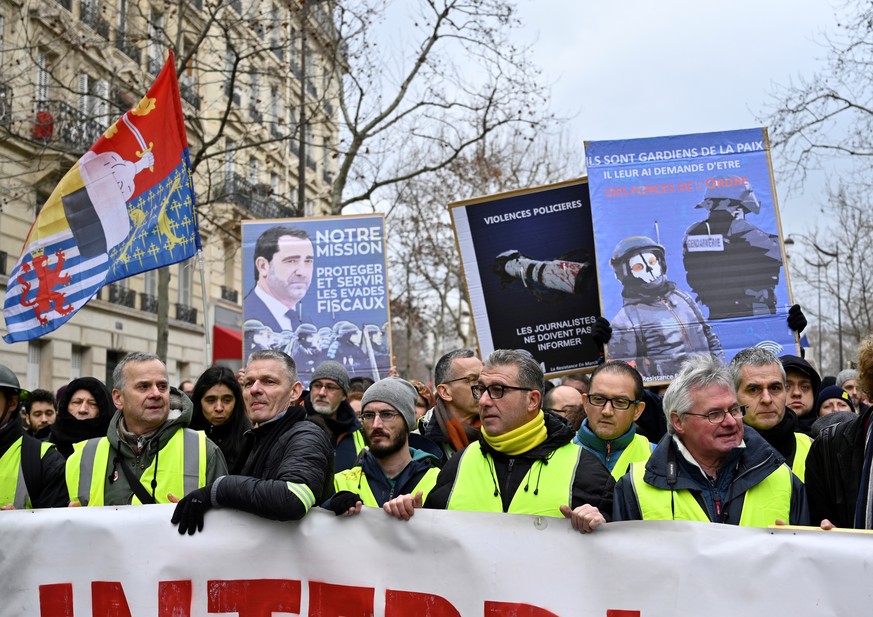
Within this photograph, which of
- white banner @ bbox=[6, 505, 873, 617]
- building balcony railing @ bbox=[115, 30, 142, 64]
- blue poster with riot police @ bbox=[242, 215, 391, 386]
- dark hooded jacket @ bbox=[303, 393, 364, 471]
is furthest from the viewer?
building balcony railing @ bbox=[115, 30, 142, 64]

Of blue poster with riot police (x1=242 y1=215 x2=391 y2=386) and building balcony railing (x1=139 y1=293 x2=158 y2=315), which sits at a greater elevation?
building balcony railing (x1=139 y1=293 x2=158 y2=315)

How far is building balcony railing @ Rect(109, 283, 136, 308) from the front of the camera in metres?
24.7

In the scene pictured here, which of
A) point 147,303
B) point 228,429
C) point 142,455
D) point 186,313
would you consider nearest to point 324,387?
point 228,429

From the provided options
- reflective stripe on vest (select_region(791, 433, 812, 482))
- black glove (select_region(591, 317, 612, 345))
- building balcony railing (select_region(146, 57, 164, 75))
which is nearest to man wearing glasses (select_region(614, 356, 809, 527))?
reflective stripe on vest (select_region(791, 433, 812, 482))

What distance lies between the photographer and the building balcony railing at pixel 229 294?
102 feet

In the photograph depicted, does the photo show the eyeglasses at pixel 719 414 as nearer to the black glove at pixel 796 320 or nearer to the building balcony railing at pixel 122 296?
the black glove at pixel 796 320

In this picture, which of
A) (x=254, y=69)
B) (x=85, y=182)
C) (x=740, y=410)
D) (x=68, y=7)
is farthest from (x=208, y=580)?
(x=68, y=7)

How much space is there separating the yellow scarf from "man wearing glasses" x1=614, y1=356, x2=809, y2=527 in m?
0.38

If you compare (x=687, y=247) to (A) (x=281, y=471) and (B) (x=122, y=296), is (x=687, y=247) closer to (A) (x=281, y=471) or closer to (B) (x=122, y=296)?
(A) (x=281, y=471)

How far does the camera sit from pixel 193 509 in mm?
3818

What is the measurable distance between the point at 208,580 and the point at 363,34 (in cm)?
1415

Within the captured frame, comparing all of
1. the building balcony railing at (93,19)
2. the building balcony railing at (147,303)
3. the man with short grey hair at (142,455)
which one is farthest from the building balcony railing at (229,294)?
the man with short grey hair at (142,455)

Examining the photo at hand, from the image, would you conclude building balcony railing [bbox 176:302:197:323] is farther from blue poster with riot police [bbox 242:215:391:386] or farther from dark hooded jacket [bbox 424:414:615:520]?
dark hooded jacket [bbox 424:414:615:520]

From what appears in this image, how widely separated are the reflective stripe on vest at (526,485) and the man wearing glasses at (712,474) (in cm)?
21
